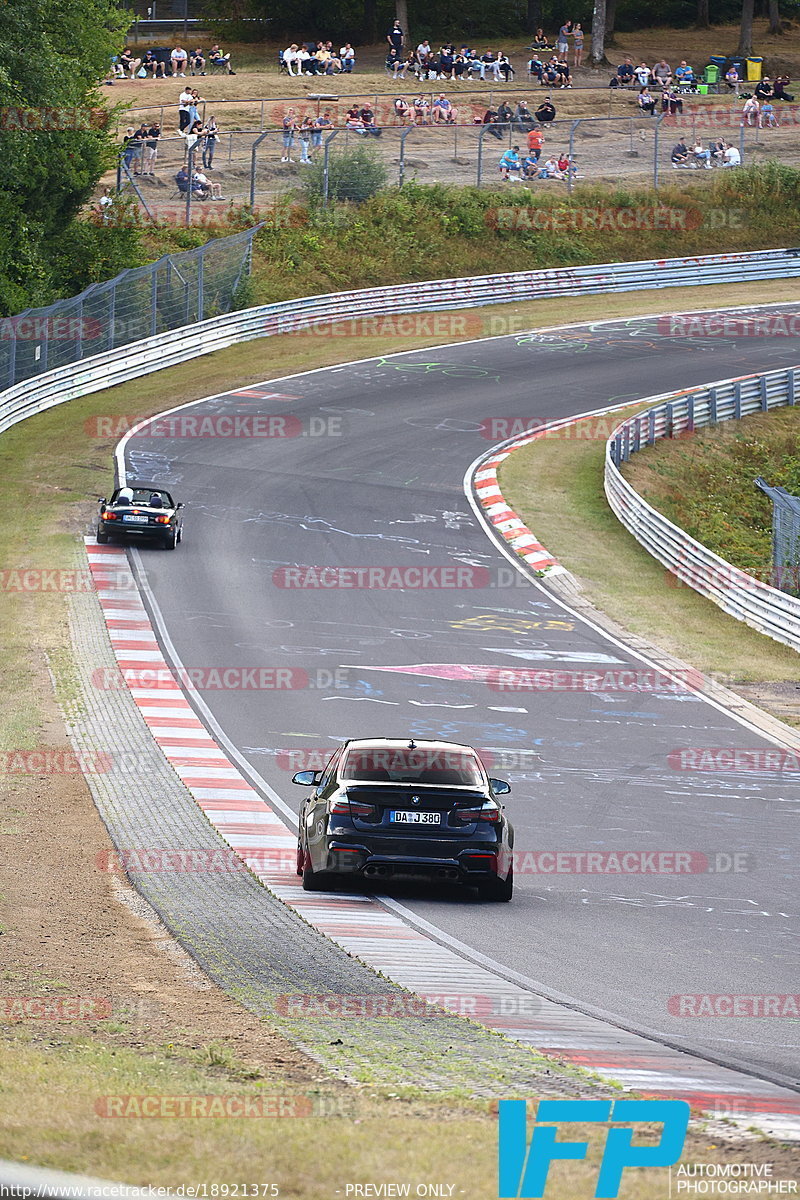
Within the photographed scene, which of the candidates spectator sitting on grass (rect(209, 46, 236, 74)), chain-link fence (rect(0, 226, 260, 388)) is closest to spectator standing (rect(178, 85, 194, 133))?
chain-link fence (rect(0, 226, 260, 388))

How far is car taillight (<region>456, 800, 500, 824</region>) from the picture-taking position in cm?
1268

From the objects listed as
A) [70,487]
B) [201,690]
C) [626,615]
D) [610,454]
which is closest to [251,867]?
[201,690]

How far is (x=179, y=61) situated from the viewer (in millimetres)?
75875

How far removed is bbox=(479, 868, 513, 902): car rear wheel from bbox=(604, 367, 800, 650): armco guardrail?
1443 cm

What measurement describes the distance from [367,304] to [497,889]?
145 ft

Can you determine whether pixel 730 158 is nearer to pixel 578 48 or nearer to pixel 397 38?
pixel 578 48

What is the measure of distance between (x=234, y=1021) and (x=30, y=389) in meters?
35.1

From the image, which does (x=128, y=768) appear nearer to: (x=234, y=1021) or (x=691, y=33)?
(x=234, y=1021)

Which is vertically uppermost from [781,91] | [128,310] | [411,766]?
[781,91]

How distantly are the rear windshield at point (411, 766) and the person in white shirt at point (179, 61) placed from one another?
68.5 m

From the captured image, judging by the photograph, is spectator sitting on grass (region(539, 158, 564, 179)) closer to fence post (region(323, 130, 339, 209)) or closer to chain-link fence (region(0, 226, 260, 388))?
fence post (region(323, 130, 339, 209))

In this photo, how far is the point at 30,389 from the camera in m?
42.1

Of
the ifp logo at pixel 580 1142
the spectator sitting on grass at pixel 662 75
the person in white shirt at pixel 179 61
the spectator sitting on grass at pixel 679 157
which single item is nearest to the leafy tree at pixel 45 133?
the person in white shirt at pixel 179 61

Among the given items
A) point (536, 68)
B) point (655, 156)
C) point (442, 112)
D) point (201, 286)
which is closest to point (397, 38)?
point (536, 68)
